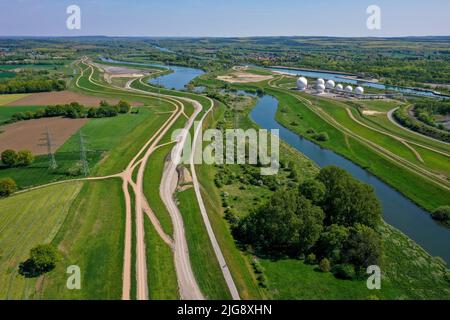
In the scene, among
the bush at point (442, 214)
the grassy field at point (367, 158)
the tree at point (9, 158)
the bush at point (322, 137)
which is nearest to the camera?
the bush at point (442, 214)

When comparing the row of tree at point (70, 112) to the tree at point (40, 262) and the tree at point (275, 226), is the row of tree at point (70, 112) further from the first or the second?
the tree at point (275, 226)

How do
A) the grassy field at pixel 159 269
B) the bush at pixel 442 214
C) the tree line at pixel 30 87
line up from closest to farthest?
1. the grassy field at pixel 159 269
2. the bush at pixel 442 214
3. the tree line at pixel 30 87

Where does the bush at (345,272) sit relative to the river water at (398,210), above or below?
below

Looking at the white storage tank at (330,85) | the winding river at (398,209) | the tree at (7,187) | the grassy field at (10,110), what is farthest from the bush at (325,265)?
the white storage tank at (330,85)

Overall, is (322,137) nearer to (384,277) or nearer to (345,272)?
(384,277)

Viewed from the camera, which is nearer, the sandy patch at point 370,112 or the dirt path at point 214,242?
the dirt path at point 214,242

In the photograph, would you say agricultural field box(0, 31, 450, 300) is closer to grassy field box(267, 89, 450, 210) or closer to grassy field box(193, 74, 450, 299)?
grassy field box(193, 74, 450, 299)

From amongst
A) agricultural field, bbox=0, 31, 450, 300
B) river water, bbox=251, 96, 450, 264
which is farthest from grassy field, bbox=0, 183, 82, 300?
river water, bbox=251, 96, 450, 264
